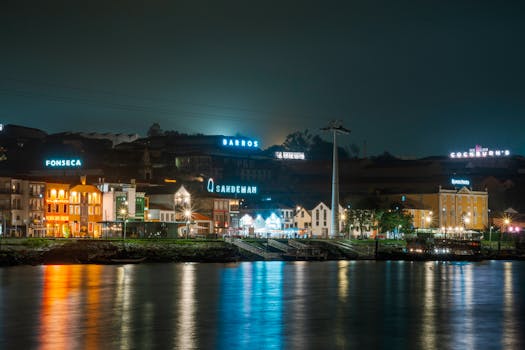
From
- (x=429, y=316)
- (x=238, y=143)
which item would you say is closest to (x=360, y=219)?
(x=238, y=143)

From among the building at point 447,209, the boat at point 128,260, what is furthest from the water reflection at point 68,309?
the building at point 447,209

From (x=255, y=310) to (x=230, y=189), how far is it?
9306 centimetres

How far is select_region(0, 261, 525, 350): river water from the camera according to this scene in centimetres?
3409

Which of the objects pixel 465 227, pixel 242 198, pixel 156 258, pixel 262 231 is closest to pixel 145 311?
pixel 156 258

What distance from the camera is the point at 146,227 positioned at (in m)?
101

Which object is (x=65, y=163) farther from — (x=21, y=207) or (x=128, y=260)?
(x=128, y=260)

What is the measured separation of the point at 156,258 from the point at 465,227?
2852 inches

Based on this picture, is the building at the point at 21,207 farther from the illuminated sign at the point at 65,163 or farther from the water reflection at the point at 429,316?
the water reflection at the point at 429,316

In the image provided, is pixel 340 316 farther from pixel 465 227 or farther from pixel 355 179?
pixel 355 179

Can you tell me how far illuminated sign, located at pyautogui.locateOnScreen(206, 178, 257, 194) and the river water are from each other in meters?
56.0

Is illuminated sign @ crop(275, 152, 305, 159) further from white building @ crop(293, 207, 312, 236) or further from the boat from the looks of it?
the boat

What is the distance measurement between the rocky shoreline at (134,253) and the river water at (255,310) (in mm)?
9722

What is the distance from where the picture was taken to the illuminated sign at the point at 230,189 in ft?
426

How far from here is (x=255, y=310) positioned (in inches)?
1750
